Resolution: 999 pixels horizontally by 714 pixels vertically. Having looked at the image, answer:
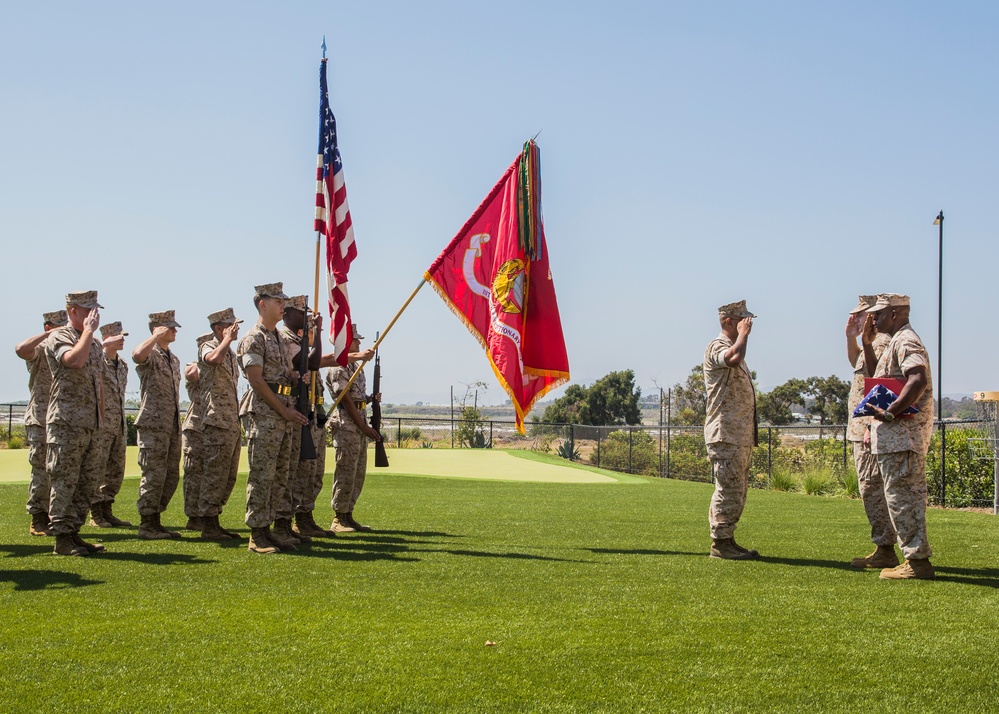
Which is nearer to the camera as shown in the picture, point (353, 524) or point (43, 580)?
point (43, 580)

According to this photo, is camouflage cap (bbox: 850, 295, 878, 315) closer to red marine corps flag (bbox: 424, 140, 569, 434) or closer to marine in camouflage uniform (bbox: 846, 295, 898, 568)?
marine in camouflage uniform (bbox: 846, 295, 898, 568)

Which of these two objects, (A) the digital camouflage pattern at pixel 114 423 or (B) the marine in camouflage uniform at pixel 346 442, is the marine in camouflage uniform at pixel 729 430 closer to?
(B) the marine in camouflage uniform at pixel 346 442

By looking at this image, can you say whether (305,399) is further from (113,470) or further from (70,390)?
(113,470)

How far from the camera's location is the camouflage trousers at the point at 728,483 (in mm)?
7445

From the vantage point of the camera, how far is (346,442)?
9266mm

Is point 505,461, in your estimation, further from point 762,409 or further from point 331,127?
point 762,409

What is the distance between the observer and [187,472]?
30.0 feet

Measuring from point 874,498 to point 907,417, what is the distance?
1192 mm

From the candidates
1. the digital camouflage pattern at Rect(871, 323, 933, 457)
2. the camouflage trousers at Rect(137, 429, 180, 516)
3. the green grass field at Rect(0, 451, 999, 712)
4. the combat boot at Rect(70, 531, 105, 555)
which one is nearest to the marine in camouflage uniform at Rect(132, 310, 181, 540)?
the camouflage trousers at Rect(137, 429, 180, 516)

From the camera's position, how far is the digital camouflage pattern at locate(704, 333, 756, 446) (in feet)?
24.5

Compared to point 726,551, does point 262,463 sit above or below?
above

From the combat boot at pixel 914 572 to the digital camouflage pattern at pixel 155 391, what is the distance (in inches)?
263

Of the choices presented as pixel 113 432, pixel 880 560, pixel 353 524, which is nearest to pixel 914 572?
pixel 880 560

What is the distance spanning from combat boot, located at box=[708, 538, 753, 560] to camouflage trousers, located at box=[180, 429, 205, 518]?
15.4ft
